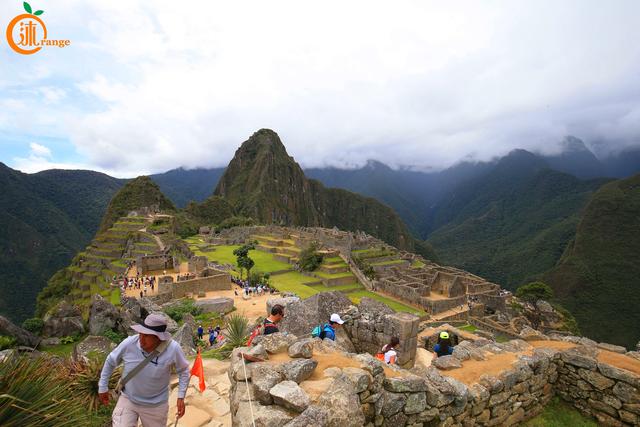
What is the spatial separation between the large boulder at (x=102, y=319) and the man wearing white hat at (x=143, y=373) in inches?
394

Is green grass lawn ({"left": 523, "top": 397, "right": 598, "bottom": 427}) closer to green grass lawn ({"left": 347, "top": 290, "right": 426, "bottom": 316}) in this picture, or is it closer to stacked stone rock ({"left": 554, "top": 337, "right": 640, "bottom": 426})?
stacked stone rock ({"left": 554, "top": 337, "right": 640, "bottom": 426})

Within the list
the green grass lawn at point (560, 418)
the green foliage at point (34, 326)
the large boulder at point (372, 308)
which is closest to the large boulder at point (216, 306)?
the green foliage at point (34, 326)

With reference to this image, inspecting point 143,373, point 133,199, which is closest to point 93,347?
point 143,373

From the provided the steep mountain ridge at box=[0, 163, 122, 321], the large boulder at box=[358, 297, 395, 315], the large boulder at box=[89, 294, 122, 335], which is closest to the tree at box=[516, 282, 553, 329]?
the large boulder at box=[358, 297, 395, 315]

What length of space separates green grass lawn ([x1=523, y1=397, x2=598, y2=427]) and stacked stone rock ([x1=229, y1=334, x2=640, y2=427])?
12 cm

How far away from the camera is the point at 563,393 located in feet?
21.4

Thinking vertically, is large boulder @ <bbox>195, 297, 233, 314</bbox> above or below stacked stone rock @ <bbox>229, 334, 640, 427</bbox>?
below

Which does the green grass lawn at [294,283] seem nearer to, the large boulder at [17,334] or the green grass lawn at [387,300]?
the green grass lawn at [387,300]

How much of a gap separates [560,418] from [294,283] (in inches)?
1202

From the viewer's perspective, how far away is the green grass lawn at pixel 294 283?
31.4 metres

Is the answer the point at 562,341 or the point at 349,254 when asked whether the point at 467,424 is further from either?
the point at 349,254

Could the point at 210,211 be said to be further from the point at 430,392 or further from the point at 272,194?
the point at 430,392

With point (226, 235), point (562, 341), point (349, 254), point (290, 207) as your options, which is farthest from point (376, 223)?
point (562, 341)

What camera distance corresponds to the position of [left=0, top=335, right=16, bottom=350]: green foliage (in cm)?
920
